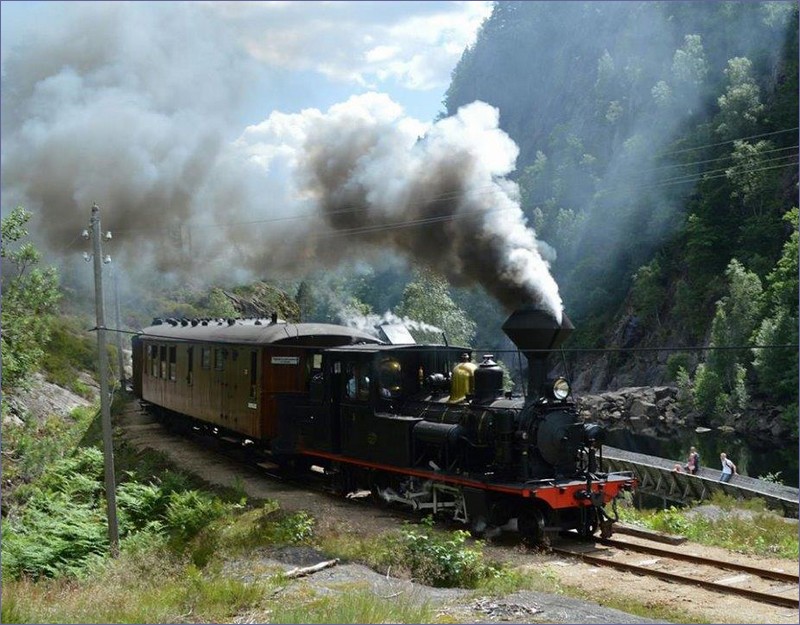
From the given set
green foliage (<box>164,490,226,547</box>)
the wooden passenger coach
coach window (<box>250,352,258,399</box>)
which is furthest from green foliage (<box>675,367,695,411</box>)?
green foliage (<box>164,490,226,547</box>)

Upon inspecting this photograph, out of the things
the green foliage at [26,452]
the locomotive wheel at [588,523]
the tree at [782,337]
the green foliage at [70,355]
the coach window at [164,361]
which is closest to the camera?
the locomotive wheel at [588,523]

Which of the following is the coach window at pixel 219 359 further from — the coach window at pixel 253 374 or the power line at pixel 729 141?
the power line at pixel 729 141

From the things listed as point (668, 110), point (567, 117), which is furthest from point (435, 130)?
point (567, 117)

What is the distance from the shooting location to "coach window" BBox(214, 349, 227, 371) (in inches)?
754

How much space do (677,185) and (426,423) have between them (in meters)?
66.3

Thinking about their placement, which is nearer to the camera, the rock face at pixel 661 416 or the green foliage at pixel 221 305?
the green foliage at pixel 221 305

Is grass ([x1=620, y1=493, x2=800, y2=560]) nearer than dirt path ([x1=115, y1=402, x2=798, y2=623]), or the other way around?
dirt path ([x1=115, y1=402, x2=798, y2=623])

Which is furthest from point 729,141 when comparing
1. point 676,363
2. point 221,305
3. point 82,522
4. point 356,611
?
point 356,611

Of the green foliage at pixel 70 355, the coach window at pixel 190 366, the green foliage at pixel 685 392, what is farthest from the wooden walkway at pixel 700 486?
the green foliage at pixel 685 392

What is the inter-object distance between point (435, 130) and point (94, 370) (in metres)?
24.5

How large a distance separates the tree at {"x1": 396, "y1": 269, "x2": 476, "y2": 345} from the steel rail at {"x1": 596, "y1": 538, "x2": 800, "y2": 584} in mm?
25221

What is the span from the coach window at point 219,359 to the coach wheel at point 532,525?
8.63 metres

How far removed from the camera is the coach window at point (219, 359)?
19.1 meters

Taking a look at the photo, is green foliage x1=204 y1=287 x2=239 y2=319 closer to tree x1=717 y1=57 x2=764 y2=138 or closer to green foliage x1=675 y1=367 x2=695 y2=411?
green foliage x1=675 y1=367 x2=695 y2=411
